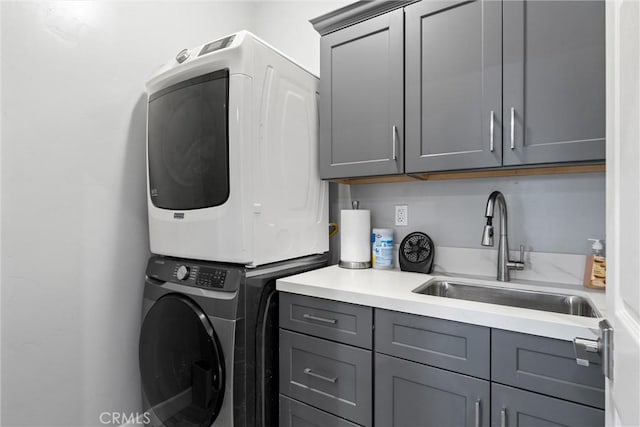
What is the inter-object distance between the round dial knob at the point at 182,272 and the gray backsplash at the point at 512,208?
3.50 feet

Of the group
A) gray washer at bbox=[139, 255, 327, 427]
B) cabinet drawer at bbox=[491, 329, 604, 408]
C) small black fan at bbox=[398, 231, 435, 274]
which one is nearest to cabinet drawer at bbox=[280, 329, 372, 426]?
gray washer at bbox=[139, 255, 327, 427]

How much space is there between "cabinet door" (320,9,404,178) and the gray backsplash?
35 cm

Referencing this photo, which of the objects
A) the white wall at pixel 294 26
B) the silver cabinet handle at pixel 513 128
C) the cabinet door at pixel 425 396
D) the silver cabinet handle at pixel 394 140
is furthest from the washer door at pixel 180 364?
the white wall at pixel 294 26

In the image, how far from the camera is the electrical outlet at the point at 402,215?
1925 mm

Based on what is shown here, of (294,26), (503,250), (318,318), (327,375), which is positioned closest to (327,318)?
(318,318)

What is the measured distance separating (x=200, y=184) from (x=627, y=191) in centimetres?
145

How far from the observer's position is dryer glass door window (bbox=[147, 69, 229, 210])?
1462mm

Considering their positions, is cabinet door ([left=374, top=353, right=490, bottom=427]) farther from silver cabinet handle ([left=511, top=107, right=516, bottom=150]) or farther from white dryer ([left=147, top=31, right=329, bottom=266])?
silver cabinet handle ([left=511, top=107, right=516, bottom=150])

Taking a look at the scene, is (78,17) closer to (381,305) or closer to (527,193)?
(381,305)

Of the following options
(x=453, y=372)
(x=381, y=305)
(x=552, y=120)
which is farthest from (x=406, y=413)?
(x=552, y=120)

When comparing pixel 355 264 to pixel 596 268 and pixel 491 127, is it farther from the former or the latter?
pixel 596 268

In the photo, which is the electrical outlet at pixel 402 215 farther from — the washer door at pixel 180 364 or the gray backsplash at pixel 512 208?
the washer door at pixel 180 364

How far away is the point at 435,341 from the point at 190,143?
133 centimetres

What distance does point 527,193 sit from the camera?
1586 millimetres
